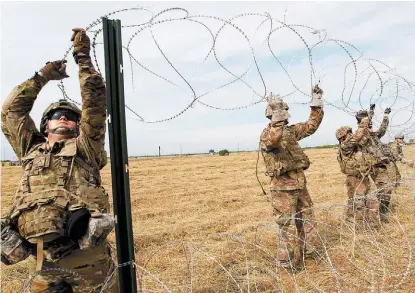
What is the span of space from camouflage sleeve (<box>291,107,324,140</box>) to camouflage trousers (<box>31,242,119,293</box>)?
3474 mm

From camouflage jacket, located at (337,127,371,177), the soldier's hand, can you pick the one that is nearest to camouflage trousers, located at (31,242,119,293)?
the soldier's hand

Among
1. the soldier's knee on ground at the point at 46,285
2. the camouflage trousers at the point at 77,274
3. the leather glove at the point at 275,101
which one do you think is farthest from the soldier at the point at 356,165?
the soldier's knee on ground at the point at 46,285

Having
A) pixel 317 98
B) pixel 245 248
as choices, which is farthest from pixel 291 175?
pixel 245 248

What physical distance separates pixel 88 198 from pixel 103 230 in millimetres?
555

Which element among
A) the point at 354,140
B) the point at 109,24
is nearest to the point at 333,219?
the point at 354,140

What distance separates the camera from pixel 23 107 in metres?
3.77

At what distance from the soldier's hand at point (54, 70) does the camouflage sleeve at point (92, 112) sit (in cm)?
51

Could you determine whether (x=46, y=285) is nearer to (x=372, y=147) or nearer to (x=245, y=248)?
(x=245, y=248)

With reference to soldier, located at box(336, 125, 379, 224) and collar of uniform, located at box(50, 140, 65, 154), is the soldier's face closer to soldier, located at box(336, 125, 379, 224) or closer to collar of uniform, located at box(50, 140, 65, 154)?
collar of uniform, located at box(50, 140, 65, 154)

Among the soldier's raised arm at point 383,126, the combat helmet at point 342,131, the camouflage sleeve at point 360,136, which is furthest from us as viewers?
the soldier's raised arm at point 383,126

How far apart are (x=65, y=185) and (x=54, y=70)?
1049mm

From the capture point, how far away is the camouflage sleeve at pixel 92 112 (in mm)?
3304

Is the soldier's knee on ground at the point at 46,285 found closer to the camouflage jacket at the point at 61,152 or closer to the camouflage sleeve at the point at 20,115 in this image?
the camouflage jacket at the point at 61,152

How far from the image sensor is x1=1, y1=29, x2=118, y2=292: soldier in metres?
3.18
